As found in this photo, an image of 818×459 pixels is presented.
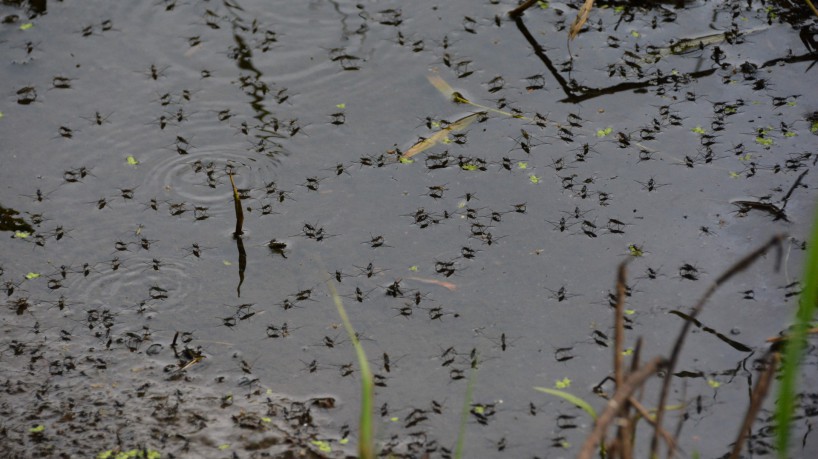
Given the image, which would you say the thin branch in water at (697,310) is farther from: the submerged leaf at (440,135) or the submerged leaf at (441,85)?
the submerged leaf at (441,85)

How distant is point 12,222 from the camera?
281 inches

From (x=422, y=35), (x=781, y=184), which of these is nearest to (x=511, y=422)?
(x=781, y=184)

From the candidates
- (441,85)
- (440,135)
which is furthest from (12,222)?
(441,85)

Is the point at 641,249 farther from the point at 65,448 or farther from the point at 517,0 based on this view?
the point at 65,448

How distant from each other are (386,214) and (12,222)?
3.26 meters

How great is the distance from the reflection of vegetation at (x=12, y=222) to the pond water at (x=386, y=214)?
29mm

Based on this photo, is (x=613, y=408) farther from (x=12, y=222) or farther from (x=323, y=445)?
(x=12, y=222)

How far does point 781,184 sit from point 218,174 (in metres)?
4.93

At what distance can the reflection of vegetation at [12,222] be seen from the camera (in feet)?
23.2

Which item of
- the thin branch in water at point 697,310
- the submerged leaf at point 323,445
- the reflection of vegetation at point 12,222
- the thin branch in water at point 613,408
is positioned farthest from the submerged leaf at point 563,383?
the reflection of vegetation at point 12,222

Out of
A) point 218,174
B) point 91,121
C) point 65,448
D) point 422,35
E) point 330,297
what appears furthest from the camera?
point 422,35

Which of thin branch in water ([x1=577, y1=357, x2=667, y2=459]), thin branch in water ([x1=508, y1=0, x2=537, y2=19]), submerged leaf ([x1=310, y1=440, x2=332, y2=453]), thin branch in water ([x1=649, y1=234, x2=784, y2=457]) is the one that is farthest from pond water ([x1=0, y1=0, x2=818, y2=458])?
thin branch in water ([x1=577, y1=357, x2=667, y2=459])

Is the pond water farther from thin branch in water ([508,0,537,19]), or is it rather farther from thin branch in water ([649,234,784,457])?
thin branch in water ([649,234,784,457])

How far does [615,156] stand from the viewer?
291 inches
